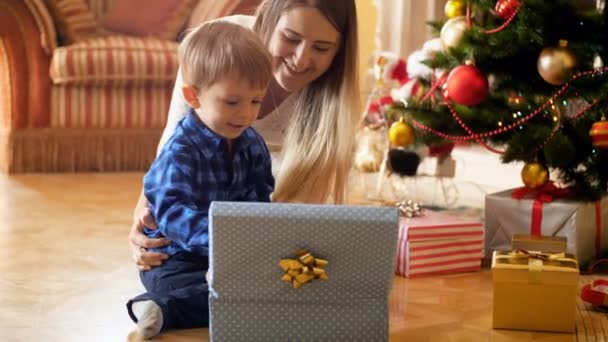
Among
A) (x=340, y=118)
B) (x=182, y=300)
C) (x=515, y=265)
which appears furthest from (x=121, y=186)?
(x=515, y=265)

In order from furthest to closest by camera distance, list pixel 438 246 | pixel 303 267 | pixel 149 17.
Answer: pixel 149 17 < pixel 438 246 < pixel 303 267

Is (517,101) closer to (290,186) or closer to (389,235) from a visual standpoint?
(290,186)

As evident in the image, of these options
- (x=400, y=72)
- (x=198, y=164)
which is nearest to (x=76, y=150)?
(x=400, y=72)

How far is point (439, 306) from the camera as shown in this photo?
6.40 feet

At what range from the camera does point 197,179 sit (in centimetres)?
183

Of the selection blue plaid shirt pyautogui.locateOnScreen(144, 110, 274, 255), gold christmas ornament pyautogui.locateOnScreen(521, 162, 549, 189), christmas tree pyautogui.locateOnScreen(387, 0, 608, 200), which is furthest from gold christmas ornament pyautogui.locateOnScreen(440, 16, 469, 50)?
blue plaid shirt pyautogui.locateOnScreen(144, 110, 274, 255)

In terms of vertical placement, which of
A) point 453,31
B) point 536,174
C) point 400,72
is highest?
point 453,31

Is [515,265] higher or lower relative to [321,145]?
lower

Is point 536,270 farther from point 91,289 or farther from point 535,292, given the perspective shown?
point 91,289

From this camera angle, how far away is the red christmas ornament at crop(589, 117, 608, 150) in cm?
214

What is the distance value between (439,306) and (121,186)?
1.56m

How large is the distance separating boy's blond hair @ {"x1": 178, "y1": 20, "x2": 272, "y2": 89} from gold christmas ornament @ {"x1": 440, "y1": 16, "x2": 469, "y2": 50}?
2.43ft

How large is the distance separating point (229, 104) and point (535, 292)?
2.08ft

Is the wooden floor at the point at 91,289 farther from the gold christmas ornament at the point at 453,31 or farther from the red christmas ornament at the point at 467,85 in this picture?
the gold christmas ornament at the point at 453,31
